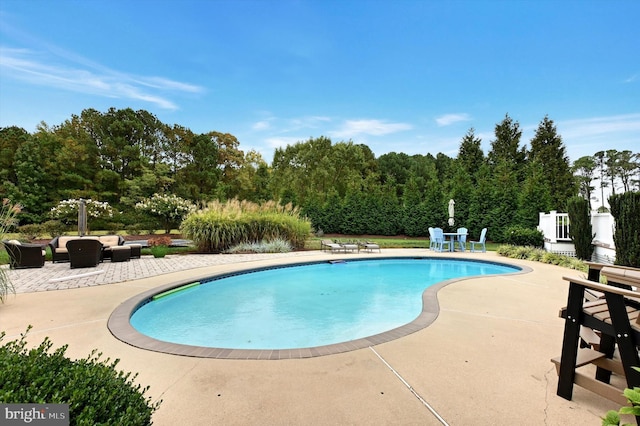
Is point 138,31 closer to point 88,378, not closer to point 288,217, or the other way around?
point 288,217

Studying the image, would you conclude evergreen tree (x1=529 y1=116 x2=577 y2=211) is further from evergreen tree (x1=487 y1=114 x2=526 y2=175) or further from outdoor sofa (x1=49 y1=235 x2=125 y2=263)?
outdoor sofa (x1=49 y1=235 x2=125 y2=263)

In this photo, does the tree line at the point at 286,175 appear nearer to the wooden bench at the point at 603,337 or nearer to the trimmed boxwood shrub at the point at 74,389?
the wooden bench at the point at 603,337

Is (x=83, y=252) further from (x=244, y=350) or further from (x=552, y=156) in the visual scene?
(x=552, y=156)

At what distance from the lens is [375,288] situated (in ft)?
21.7

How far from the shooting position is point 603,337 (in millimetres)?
2068

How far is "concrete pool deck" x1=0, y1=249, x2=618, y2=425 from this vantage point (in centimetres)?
190

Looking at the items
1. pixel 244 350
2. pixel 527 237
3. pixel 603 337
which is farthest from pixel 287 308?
pixel 527 237

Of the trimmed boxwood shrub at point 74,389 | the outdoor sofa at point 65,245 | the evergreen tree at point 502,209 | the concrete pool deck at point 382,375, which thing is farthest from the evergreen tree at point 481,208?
the trimmed boxwood shrub at point 74,389

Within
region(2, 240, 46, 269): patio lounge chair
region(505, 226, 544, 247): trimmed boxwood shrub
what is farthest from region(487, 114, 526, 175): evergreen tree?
region(2, 240, 46, 269): patio lounge chair

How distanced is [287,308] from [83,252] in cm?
533

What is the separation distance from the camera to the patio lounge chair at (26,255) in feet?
22.3

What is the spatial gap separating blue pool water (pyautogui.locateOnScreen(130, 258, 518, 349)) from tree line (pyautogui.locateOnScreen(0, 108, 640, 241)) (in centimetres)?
728

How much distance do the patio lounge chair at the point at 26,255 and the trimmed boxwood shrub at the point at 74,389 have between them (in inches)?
301

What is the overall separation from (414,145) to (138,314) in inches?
769
